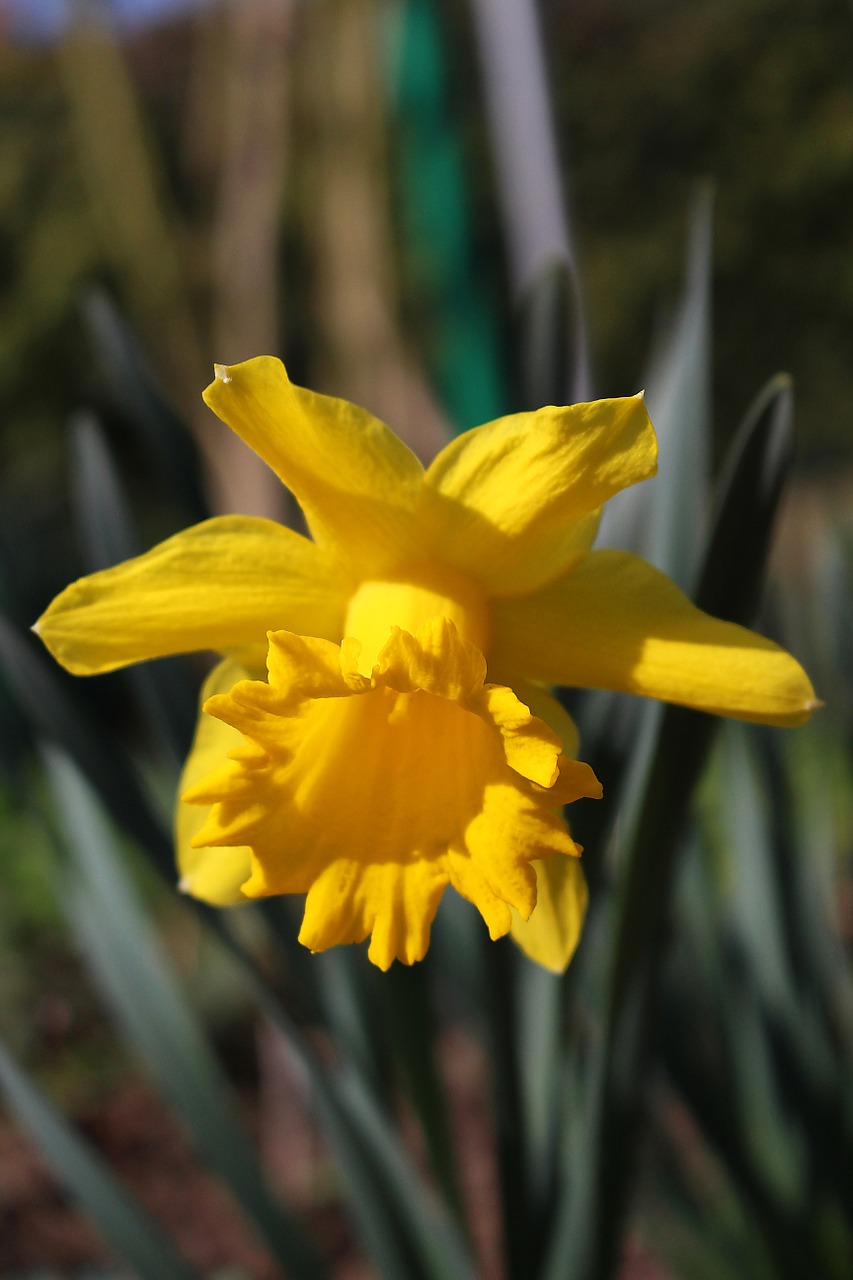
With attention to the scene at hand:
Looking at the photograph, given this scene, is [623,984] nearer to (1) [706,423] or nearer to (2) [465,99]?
(1) [706,423]

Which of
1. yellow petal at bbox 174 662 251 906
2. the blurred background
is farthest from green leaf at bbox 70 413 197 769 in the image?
yellow petal at bbox 174 662 251 906

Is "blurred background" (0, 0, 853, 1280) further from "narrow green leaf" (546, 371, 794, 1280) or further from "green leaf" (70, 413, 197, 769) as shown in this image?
"narrow green leaf" (546, 371, 794, 1280)

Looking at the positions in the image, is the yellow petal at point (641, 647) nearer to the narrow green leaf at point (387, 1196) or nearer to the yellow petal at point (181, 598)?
the yellow petal at point (181, 598)

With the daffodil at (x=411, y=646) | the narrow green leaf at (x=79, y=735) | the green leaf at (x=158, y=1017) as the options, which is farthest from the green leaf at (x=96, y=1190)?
the daffodil at (x=411, y=646)

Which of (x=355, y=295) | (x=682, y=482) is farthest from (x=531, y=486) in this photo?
(x=355, y=295)

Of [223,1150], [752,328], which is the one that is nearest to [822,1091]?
[223,1150]

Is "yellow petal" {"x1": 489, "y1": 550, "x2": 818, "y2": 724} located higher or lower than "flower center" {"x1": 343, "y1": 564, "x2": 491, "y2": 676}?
lower
